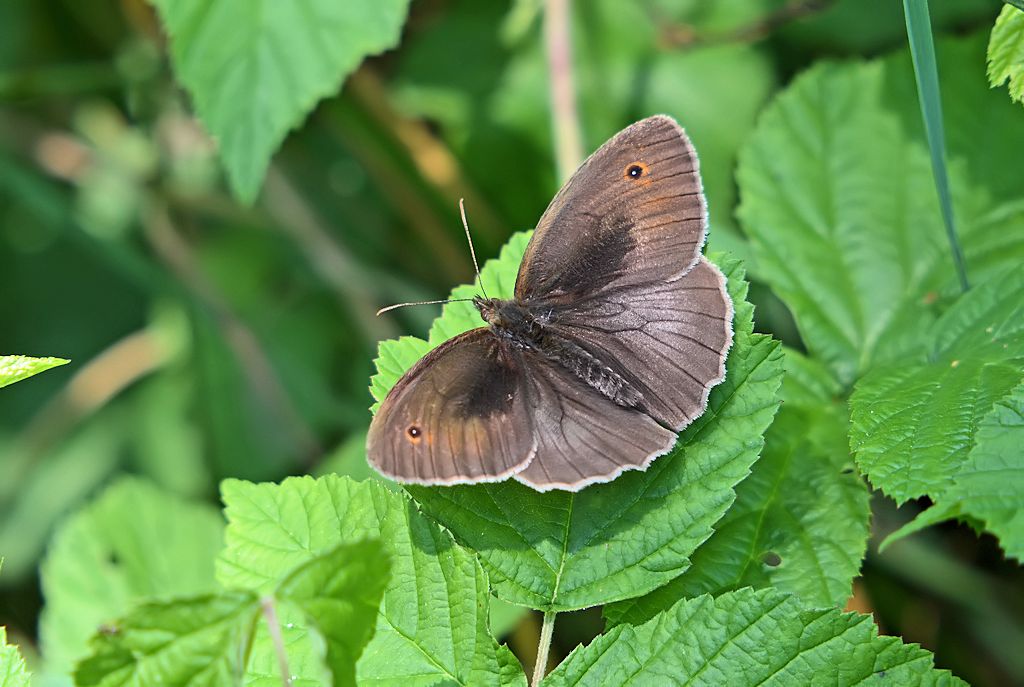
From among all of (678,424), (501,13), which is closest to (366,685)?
(678,424)

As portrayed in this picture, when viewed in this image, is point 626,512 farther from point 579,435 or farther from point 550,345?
point 550,345

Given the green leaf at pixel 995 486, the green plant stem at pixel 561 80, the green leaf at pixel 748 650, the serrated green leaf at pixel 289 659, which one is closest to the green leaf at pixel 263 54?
the green plant stem at pixel 561 80

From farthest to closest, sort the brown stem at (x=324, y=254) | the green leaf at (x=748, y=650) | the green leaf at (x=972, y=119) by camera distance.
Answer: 1. the brown stem at (x=324, y=254)
2. the green leaf at (x=972, y=119)
3. the green leaf at (x=748, y=650)

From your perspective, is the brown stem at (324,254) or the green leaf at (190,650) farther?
the brown stem at (324,254)

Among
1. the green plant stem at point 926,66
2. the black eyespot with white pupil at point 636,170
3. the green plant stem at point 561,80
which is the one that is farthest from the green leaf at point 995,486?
the green plant stem at point 561,80

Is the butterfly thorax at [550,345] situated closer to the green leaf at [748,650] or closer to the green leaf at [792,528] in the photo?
the green leaf at [792,528]

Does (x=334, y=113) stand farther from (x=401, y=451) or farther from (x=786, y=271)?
(x=401, y=451)

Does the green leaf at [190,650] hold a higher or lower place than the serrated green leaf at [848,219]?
lower

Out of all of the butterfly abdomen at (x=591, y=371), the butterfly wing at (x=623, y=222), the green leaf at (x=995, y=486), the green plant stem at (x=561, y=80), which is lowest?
the green leaf at (x=995, y=486)

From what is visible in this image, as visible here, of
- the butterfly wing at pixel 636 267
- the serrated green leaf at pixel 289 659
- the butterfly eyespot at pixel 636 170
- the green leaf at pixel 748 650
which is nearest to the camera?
the green leaf at pixel 748 650
